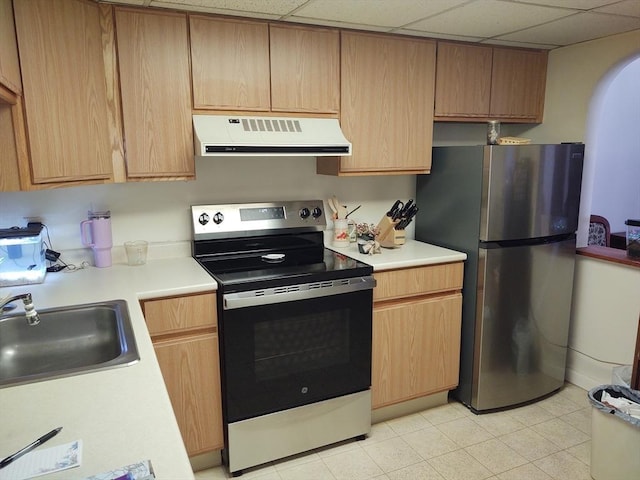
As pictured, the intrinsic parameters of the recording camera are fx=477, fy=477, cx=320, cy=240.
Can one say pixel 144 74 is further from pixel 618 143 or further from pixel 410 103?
pixel 618 143

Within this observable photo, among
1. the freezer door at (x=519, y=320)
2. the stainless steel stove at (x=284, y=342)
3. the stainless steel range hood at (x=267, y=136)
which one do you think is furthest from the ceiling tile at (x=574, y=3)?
the stainless steel stove at (x=284, y=342)

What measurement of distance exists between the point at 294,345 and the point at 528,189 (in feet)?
4.81

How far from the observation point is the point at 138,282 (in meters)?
2.08

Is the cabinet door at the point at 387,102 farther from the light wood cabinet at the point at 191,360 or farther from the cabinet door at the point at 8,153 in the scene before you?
the cabinet door at the point at 8,153

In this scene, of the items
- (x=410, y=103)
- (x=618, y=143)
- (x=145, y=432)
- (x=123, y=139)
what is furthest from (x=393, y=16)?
(x=618, y=143)

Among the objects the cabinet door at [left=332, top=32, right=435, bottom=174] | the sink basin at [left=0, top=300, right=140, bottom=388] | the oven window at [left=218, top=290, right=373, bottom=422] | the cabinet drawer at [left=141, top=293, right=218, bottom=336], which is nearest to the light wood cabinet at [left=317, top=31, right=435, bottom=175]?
the cabinet door at [left=332, top=32, right=435, bottom=174]

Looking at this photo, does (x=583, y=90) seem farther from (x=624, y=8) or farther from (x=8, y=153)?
(x=8, y=153)

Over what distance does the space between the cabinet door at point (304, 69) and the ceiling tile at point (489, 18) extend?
0.46 m

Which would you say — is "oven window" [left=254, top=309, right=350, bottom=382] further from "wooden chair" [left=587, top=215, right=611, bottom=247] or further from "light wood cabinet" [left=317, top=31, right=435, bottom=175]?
"wooden chair" [left=587, top=215, right=611, bottom=247]

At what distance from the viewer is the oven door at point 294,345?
2102mm

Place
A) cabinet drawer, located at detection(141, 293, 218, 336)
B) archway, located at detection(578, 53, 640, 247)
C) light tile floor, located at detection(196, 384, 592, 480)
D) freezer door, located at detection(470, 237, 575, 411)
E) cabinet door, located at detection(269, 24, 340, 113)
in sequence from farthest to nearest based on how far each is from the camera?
archway, located at detection(578, 53, 640, 247) < freezer door, located at detection(470, 237, 575, 411) < cabinet door, located at detection(269, 24, 340, 113) < light tile floor, located at detection(196, 384, 592, 480) < cabinet drawer, located at detection(141, 293, 218, 336)

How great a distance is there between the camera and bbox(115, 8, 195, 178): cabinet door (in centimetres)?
206

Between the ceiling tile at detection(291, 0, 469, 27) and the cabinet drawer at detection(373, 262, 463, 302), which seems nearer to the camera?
the ceiling tile at detection(291, 0, 469, 27)

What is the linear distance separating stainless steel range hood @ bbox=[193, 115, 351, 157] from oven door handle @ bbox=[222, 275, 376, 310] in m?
0.62
